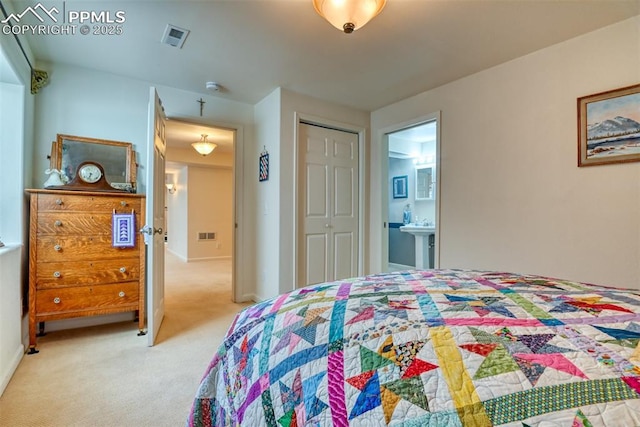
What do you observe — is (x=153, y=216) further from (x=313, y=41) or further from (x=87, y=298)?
(x=313, y=41)

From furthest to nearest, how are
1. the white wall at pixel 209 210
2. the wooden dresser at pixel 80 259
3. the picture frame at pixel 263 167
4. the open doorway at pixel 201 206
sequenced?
the white wall at pixel 209 210, the open doorway at pixel 201 206, the picture frame at pixel 263 167, the wooden dresser at pixel 80 259

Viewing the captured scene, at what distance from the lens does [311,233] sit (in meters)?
3.36

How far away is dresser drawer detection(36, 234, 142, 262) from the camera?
2.21 metres

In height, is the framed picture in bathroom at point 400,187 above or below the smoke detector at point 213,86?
below

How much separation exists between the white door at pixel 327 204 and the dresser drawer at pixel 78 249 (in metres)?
1.69

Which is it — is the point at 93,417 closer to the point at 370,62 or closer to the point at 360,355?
the point at 360,355

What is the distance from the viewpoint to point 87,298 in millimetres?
2363

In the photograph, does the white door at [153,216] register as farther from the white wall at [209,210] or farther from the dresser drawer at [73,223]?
the white wall at [209,210]

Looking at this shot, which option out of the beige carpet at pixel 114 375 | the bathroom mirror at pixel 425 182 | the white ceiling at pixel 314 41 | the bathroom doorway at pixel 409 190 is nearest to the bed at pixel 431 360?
the beige carpet at pixel 114 375

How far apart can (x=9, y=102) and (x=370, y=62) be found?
9.19 feet

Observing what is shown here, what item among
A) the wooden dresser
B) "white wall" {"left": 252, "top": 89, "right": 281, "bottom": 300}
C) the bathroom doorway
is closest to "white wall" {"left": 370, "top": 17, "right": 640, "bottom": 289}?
"white wall" {"left": 252, "top": 89, "right": 281, "bottom": 300}

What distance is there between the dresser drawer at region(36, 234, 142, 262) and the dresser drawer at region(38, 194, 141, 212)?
22 cm

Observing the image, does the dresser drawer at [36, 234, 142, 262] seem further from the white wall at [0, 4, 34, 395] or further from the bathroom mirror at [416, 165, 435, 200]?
the bathroom mirror at [416, 165, 435, 200]

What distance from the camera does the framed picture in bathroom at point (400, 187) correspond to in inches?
219
